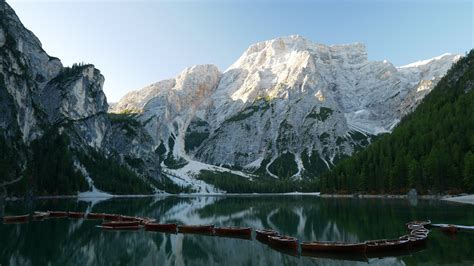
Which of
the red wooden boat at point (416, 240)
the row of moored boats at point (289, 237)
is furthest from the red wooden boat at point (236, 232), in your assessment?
the red wooden boat at point (416, 240)

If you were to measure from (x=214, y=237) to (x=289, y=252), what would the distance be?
17.2 metres

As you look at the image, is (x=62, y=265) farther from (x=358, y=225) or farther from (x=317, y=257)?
(x=358, y=225)

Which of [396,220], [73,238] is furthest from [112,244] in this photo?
[396,220]

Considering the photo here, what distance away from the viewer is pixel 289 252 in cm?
4678

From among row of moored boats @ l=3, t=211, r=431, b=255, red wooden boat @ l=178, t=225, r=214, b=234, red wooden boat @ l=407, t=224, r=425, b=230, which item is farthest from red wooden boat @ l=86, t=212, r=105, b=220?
red wooden boat @ l=407, t=224, r=425, b=230

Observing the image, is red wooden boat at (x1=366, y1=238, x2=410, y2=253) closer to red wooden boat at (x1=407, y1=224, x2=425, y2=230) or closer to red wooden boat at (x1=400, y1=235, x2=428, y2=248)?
red wooden boat at (x1=400, y1=235, x2=428, y2=248)

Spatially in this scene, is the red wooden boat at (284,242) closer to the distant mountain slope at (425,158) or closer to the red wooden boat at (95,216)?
the red wooden boat at (95,216)

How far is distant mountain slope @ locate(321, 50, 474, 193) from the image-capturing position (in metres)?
139

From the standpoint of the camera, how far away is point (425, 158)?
15262cm

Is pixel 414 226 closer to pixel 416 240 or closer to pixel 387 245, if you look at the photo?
pixel 416 240

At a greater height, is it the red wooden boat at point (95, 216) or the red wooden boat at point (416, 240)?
the red wooden boat at point (95, 216)

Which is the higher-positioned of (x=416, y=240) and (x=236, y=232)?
(x=416, y=240)

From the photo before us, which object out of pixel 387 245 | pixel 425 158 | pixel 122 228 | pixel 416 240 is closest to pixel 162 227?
pixel 122 228

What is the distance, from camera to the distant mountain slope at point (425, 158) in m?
139
